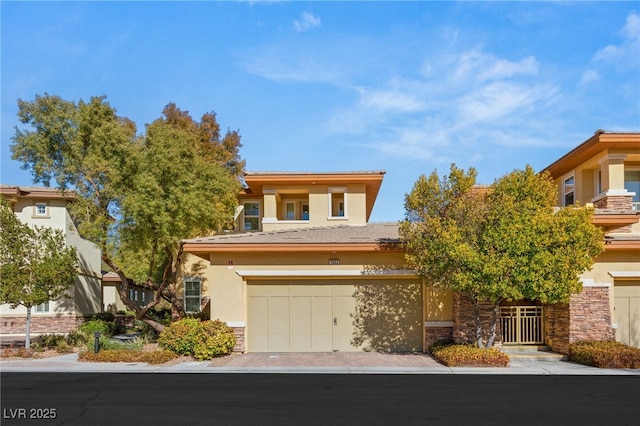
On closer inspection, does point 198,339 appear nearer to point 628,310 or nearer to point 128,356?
point 128,356

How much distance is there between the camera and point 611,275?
60.0ft

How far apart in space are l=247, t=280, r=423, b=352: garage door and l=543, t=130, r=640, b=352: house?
532 cm

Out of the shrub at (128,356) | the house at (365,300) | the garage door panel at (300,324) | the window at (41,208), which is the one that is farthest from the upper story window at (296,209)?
the window at (41,208)

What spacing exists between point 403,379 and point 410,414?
4048 mm

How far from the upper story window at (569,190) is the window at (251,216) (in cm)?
1686

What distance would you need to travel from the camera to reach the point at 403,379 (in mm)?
14148

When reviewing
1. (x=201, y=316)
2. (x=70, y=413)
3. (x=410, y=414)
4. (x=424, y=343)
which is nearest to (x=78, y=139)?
(x=201, y=316)

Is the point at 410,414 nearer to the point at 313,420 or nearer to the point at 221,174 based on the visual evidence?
the point at 313,420

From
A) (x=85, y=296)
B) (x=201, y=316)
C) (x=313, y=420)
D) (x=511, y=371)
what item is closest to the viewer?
(x=313, y=420)

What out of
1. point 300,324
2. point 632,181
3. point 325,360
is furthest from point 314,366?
point 632,181

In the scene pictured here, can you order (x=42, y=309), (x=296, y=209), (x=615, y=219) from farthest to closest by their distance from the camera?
(x=296, y=209)
(x=42, y=309)
(x=615, y=219)

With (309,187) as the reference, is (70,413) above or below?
below

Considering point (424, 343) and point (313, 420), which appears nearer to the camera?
point (313, 420)

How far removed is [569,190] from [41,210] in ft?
93.5
